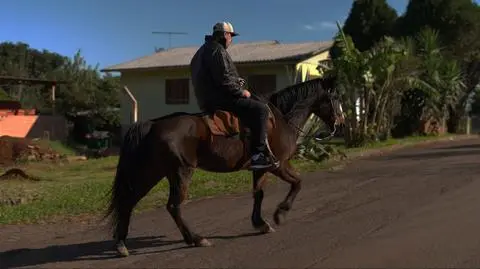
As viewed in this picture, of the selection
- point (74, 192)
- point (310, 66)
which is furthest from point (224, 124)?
point (310, 66)

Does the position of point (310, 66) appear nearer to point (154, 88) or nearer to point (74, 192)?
point (154, 88)

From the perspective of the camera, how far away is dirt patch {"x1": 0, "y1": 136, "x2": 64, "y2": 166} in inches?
786

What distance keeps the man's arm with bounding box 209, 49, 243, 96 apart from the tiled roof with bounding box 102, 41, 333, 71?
65.2 feet

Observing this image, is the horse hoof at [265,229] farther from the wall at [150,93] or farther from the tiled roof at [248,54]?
the wall at [150,93]

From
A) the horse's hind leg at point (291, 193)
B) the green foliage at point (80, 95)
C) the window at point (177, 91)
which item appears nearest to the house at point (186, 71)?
the window at point (177, 91)

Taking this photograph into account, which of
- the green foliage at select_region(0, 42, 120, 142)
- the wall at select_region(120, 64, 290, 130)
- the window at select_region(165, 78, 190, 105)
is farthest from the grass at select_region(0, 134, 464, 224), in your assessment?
the green foliage at select_region(0, 42, 120, 142)

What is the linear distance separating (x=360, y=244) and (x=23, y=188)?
27.6ft

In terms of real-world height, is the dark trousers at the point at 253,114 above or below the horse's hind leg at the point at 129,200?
above

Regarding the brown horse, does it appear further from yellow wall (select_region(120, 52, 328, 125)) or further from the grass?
yellow wall (select_region(120, 52, 328, 125))

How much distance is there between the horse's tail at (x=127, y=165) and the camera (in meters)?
6.95

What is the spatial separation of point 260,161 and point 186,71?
929 inches

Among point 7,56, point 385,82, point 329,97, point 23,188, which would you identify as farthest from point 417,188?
point 7,56

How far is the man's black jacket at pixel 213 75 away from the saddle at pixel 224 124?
0.58 feet

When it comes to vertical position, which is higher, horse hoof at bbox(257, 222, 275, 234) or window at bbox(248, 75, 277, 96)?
window at bbox(248, 75, 277, 96)
